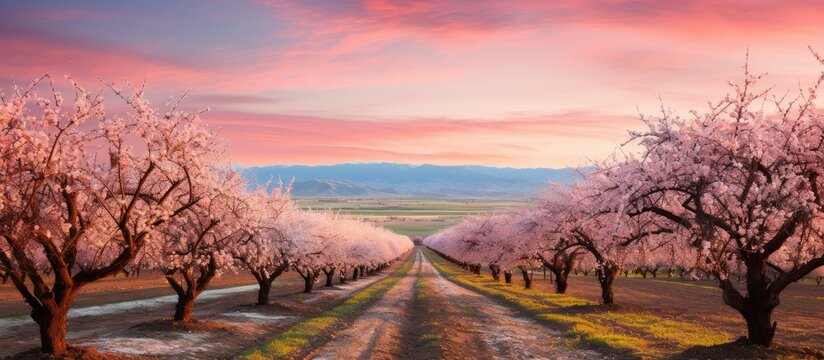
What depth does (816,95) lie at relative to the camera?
20.2 meters

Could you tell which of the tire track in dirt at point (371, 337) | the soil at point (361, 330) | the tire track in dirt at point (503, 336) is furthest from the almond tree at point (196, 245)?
the tire track in dirt at point (503, 336)

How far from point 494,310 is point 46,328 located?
118ft

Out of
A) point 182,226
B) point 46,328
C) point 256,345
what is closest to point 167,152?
point 46,328

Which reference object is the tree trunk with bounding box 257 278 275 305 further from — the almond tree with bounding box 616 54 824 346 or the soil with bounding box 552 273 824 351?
the almond tree with bounding box 616 54 824 346

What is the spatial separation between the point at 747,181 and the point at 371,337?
70.3ft

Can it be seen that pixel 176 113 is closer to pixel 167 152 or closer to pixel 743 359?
pixel 167 152

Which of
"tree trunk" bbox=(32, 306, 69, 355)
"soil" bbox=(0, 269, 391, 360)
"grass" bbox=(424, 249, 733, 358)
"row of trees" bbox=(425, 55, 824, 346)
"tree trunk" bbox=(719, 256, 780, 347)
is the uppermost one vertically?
"row of trees" bbox=(425, 55, 824, 346)

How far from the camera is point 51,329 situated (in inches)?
792

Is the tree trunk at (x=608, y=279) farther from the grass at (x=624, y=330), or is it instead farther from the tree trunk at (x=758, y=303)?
the tree trunk at (x=758, y=303)

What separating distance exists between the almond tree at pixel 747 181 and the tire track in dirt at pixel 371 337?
47.1 feet

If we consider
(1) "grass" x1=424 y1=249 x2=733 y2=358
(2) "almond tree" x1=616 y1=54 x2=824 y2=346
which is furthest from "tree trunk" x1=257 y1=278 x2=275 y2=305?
(2) "almond tree" x1=616 y1=54 x2=824 y2=346

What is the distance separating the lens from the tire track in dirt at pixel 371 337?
28.1 m

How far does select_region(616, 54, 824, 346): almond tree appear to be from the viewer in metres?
19.8

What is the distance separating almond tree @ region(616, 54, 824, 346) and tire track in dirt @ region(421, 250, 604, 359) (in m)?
8.08
